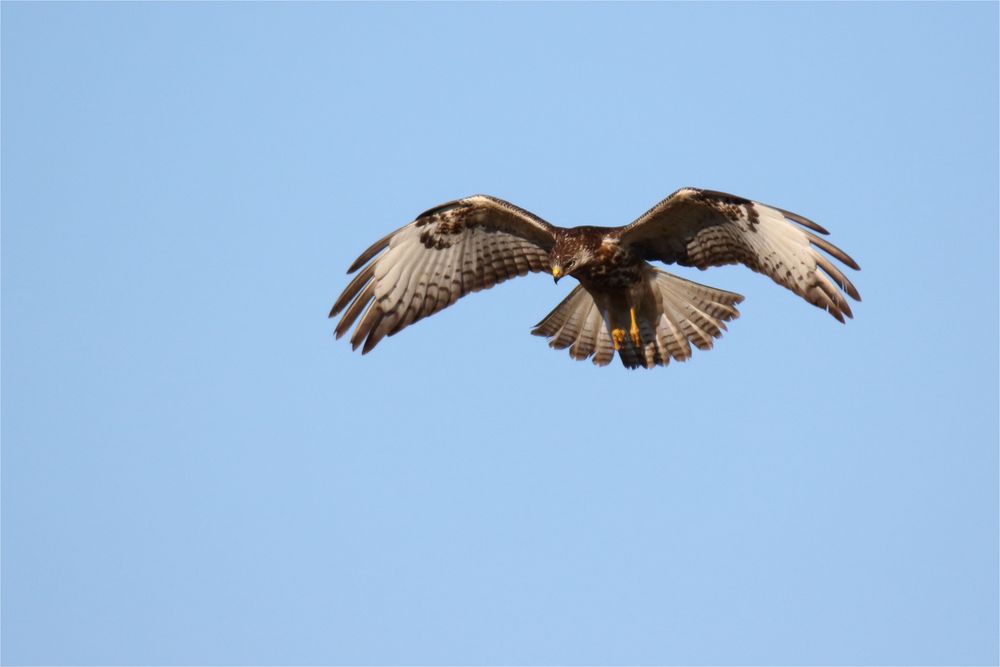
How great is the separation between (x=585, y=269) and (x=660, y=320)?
124 cm

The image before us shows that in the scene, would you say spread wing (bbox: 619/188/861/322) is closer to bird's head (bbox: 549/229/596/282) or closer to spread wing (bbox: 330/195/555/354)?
bird's head (bbox: 549/229/596/282)

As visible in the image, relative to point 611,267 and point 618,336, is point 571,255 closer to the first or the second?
point 611,267

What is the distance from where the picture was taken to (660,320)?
15570 millimetres

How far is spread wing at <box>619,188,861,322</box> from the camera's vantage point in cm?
1381

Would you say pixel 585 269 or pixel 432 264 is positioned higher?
pixel 432 264

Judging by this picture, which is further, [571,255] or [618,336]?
[618,336]

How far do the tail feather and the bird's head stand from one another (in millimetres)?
744

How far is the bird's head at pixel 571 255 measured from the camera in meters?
14.6

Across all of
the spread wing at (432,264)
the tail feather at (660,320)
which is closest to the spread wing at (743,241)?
the tail feather at (660,320)

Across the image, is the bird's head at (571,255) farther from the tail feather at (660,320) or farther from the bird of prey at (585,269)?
the tail feather at (660,320)

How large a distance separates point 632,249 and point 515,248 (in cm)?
116

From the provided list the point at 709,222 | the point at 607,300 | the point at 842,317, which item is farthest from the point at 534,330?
the point at 842,317

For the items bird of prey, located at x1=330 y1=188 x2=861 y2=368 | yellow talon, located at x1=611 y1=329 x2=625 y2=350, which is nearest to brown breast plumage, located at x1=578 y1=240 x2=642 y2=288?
bird of prey, located at x1=330 y1=188 x2=861 y2=368

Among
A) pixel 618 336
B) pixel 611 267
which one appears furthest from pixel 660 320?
pixel 611 267
